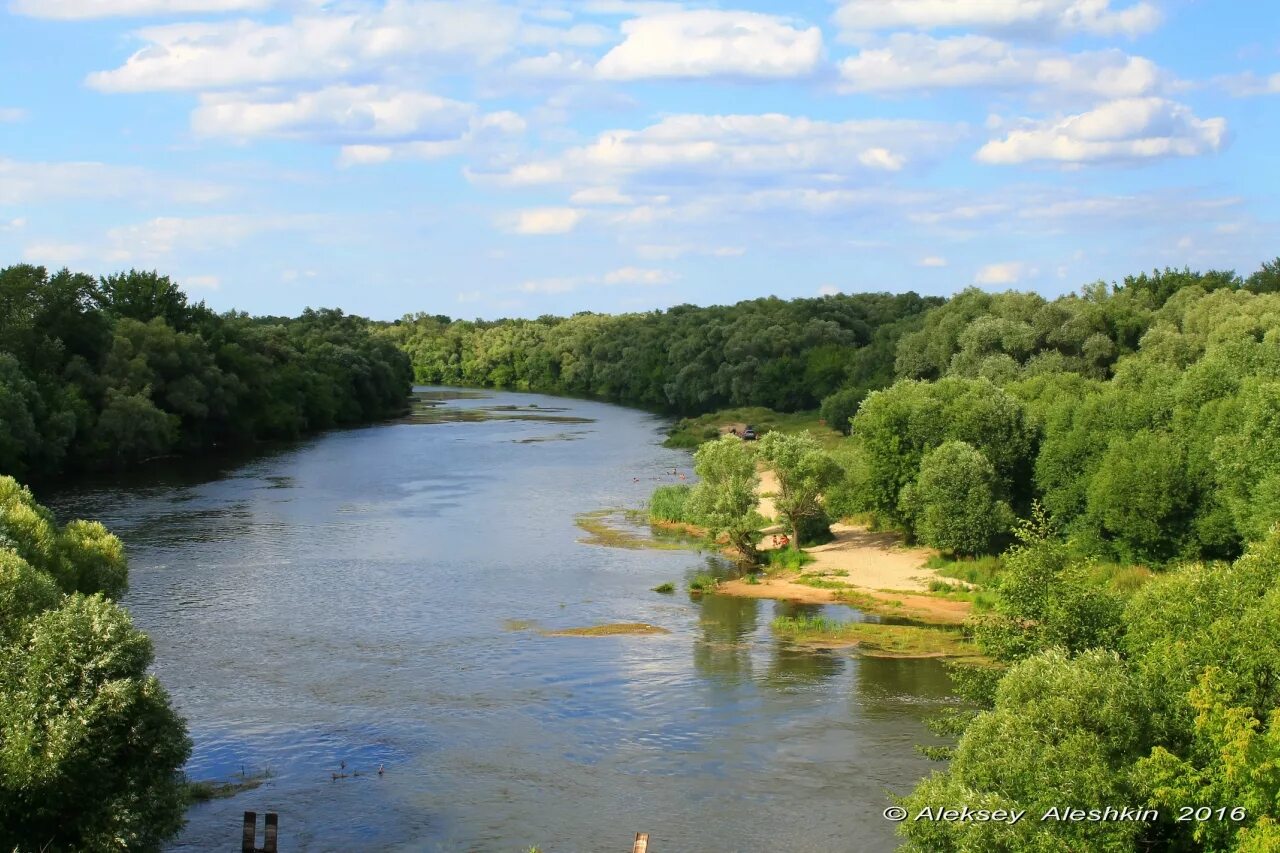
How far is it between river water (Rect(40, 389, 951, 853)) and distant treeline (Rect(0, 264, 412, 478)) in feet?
34.6

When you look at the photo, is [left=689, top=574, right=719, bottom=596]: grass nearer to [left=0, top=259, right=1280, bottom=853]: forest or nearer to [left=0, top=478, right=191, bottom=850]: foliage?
[left=0, top=259, right=1280, bottom=853]: forest

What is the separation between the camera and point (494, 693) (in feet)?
126

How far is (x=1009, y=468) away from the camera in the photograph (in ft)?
187

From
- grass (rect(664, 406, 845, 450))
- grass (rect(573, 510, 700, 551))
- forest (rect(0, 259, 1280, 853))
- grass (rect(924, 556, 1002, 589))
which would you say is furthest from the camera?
grass (rect(664, 406, 845, 450))

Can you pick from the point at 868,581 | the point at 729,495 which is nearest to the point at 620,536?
the point at 729,495

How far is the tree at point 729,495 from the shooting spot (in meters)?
55.2

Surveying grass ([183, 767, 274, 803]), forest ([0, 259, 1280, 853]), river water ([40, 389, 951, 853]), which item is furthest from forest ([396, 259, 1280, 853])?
grass ([183, 767, 274, 803])

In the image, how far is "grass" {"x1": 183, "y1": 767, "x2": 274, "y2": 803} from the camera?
99.7 ft

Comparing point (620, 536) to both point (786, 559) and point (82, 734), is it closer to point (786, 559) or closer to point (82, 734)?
point (786, 559)

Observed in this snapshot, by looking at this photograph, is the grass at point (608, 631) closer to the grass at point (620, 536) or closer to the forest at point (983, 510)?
the forest at point (983, 510)

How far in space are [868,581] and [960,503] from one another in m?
4.91

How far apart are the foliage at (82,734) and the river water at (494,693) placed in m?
4.31

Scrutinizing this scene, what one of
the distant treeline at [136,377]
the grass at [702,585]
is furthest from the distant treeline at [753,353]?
the grass at [702,585]

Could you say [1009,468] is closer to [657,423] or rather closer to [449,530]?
[449,530]
